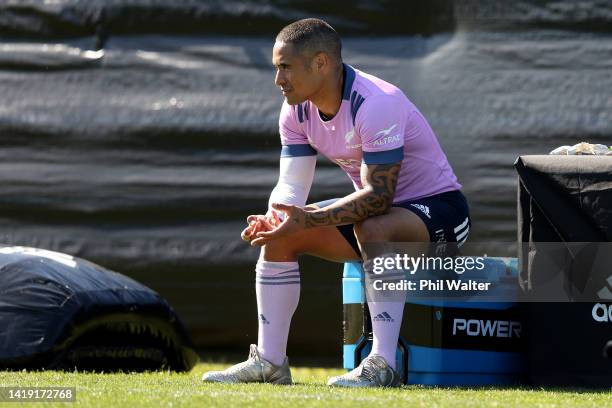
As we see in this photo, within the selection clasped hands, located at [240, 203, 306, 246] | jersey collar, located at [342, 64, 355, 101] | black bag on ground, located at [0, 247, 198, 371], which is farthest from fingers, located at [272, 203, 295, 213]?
black bag on ground, located at [0, 247, 198, 371]

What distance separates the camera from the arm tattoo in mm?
4191

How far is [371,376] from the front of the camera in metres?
4.11

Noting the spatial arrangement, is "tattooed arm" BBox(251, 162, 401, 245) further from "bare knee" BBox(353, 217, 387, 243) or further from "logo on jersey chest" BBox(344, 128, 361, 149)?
"logo on jersey chest" BBox(344, 128, 361, 149)

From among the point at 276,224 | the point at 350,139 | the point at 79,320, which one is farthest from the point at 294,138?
the point at 79,320

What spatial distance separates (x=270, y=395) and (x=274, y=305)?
2.38 feet

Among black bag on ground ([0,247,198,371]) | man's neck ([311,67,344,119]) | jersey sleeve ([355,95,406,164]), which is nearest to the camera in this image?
jersey sleeve ([355,95,406,164])

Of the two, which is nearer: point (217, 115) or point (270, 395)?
point (270, 395)

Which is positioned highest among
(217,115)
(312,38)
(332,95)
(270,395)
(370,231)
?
(312,38)

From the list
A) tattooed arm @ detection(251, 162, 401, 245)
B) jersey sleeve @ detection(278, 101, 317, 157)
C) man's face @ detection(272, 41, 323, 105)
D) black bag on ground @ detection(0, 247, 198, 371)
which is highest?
man's face @ detection(272, 41, 323, 105)

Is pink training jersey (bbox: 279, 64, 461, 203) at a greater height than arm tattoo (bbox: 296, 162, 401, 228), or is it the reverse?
pink training jersey (bbox: 279, 64, 461, 203)

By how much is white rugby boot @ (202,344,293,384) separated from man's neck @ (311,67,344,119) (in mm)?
928

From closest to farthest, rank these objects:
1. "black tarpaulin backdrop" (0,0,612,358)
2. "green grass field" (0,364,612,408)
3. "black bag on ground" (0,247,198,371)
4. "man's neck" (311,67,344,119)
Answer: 1. "green grass field" (0,364,612,408)
2. "man's neck" (311,67,344,119)
3. "black bag on ground" (0,247,198,371)
4. "black tarpaulin backdrop" (0,0,612,358)

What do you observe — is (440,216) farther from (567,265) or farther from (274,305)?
(274,305)

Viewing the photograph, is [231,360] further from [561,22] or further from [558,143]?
[561,22]
